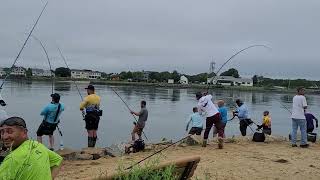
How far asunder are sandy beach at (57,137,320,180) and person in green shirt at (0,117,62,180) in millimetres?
3323

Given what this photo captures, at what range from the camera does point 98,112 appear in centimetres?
1183

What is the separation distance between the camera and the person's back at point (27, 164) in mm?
Result: 3627

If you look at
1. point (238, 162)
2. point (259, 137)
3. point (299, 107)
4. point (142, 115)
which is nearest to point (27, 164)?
point (238, 162)

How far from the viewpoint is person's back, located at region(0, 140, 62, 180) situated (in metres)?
3.63

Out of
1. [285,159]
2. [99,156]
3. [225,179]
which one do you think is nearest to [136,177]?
[225,179]

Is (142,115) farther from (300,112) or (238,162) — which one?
(238,162)

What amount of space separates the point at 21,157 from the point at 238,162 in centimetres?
641

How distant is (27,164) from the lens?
3672 millimetres

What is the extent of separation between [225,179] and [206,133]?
3642 mm

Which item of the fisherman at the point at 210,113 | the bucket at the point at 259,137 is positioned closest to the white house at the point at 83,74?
the bucket at the point at 259,137

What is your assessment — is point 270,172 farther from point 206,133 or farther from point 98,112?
point 98,112

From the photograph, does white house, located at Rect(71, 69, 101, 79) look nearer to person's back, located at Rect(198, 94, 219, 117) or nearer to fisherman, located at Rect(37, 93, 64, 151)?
fisherman, located at Rect(37, 93, 64, 151)

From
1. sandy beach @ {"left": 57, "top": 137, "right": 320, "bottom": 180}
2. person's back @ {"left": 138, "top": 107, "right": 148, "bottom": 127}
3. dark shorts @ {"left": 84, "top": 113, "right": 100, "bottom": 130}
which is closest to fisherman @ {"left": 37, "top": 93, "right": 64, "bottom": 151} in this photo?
dark shorts @ {"left": 84, "top": 113, "right": 100, "bottom": 130}

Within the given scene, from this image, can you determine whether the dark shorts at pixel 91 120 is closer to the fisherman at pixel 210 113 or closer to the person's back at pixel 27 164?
the fisherman at pixel 210 113
